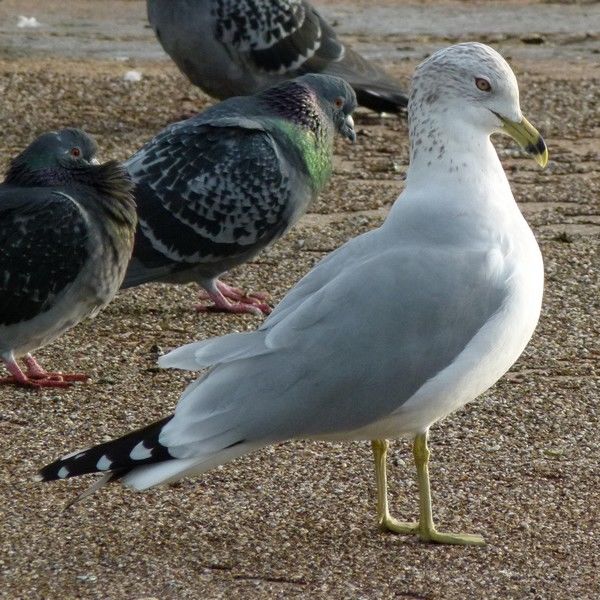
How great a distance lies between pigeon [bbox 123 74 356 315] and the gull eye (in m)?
2.25

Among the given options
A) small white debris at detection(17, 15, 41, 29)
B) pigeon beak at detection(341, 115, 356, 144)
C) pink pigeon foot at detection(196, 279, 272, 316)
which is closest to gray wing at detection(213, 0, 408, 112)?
pigeon beak at detection(341, 115, 356, 144)

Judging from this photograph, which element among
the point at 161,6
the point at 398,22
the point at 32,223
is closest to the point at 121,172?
the point at 32,223

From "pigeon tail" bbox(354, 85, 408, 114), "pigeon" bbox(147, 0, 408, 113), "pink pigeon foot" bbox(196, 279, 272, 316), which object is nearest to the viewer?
"pink pigeon foot" bbox(196, 279, 272, 316)

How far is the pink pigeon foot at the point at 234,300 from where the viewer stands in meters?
7.06

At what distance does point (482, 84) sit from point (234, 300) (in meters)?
2.75

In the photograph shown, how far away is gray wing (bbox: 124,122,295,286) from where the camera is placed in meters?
6.84

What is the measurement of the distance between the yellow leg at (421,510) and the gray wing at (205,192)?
2.32m

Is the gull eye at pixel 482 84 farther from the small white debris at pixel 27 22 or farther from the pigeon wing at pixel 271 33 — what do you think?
the small white debris at pixel 27 22

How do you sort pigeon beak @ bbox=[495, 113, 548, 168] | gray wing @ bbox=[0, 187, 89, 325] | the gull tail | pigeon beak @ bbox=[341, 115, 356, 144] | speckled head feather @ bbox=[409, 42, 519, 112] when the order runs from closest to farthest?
the gull tail, speckled head feather @ bbox=[409, 42, 519, 112], pigeon beak @ bbox=[495, 113, 548, 168], gray wing @ bbox=[0, 187, 89, 325], pigeon beak @ bbox=[341, 115, 356, 144]

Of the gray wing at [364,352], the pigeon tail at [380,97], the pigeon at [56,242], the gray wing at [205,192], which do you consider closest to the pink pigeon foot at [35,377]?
the pigeon at [56,242]

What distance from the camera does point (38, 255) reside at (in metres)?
5.77

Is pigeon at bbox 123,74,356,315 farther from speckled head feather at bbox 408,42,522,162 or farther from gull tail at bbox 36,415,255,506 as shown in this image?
gull tail at bbox 36,415,255,506

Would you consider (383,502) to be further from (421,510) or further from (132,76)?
(132,76)

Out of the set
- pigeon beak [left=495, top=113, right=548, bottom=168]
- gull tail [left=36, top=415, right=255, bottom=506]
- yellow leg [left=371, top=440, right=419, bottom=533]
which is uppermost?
pigeon beak [left=495, top=113, right=548, bottom=168]
